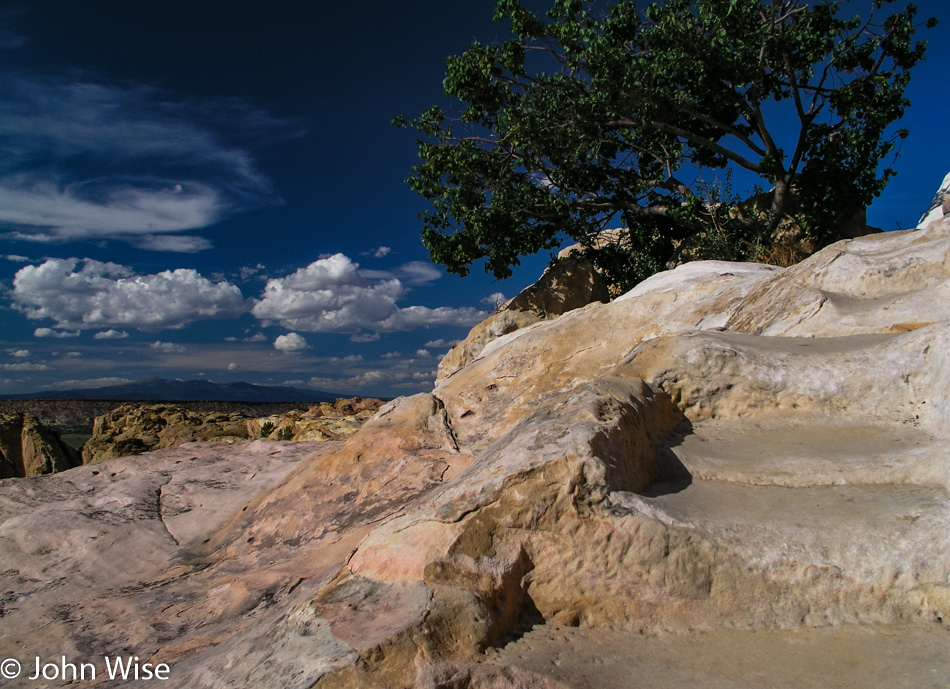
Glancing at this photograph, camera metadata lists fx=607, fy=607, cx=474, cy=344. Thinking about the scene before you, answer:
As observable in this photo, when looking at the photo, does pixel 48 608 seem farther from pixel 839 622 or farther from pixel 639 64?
pixel 639 64

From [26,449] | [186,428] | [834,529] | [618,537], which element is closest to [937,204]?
[834,529]

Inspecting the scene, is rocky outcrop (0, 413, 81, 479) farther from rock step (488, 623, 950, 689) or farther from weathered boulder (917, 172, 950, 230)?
weathered boulder (917, 172, 950, 230)

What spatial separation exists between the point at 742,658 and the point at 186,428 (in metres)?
11.8

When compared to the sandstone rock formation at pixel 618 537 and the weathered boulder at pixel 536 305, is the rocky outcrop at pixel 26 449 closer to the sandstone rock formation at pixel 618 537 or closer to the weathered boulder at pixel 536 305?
the sandstone rock formation at pixel 618 537

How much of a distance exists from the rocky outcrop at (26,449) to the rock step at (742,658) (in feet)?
41.2

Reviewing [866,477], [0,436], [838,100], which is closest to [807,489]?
[866,477]

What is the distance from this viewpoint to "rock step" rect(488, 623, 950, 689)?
2361 millimetres

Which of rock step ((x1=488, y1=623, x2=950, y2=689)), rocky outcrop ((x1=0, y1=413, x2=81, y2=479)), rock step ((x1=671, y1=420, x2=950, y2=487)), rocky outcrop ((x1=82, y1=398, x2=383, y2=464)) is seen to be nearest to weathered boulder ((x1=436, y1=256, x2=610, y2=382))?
A: rocky outcrop ((x1=82, y1=398, x2=383, y2=464))

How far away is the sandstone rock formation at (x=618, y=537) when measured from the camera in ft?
8.36

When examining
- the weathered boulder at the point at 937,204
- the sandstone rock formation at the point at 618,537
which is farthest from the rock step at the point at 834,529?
the weathered boulder at the point at 937,204

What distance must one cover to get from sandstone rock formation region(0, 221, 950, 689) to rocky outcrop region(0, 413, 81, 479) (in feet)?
23.2

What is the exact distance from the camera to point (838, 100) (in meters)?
11.6

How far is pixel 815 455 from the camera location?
359cm

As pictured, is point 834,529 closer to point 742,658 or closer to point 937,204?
point 742,658
